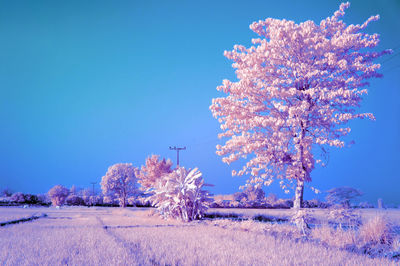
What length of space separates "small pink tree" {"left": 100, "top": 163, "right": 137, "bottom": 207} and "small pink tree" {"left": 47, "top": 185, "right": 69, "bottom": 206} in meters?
20.0

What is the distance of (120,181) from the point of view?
60781 millimetres

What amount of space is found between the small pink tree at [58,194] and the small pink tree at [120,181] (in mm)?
20028

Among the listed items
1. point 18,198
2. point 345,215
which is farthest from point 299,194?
point 18,198

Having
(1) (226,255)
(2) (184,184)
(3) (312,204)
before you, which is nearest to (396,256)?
(1) (226,255)

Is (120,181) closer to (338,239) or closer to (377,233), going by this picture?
(338,239)

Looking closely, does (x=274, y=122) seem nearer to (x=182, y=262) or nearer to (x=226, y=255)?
(x=226, y=255)

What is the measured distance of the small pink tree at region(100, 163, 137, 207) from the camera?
197 ft

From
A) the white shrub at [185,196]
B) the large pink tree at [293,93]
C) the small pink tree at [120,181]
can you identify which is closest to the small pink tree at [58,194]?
the small pink tree at [120,181]

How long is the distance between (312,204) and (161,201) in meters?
44.5

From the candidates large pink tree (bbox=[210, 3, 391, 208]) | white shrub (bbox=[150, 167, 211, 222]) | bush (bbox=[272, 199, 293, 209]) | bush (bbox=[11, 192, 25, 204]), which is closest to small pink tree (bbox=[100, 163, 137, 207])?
bush (bbox=[272, 199, 293, 209])

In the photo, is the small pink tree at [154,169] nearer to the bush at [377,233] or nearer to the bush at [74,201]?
the bush at [377,233]

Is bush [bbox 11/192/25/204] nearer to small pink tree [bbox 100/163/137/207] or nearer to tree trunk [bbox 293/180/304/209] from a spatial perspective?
small pink tree [bbox 100/163/137/207]

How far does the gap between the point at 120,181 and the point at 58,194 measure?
2510 centimetres

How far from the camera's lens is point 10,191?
99062mm
